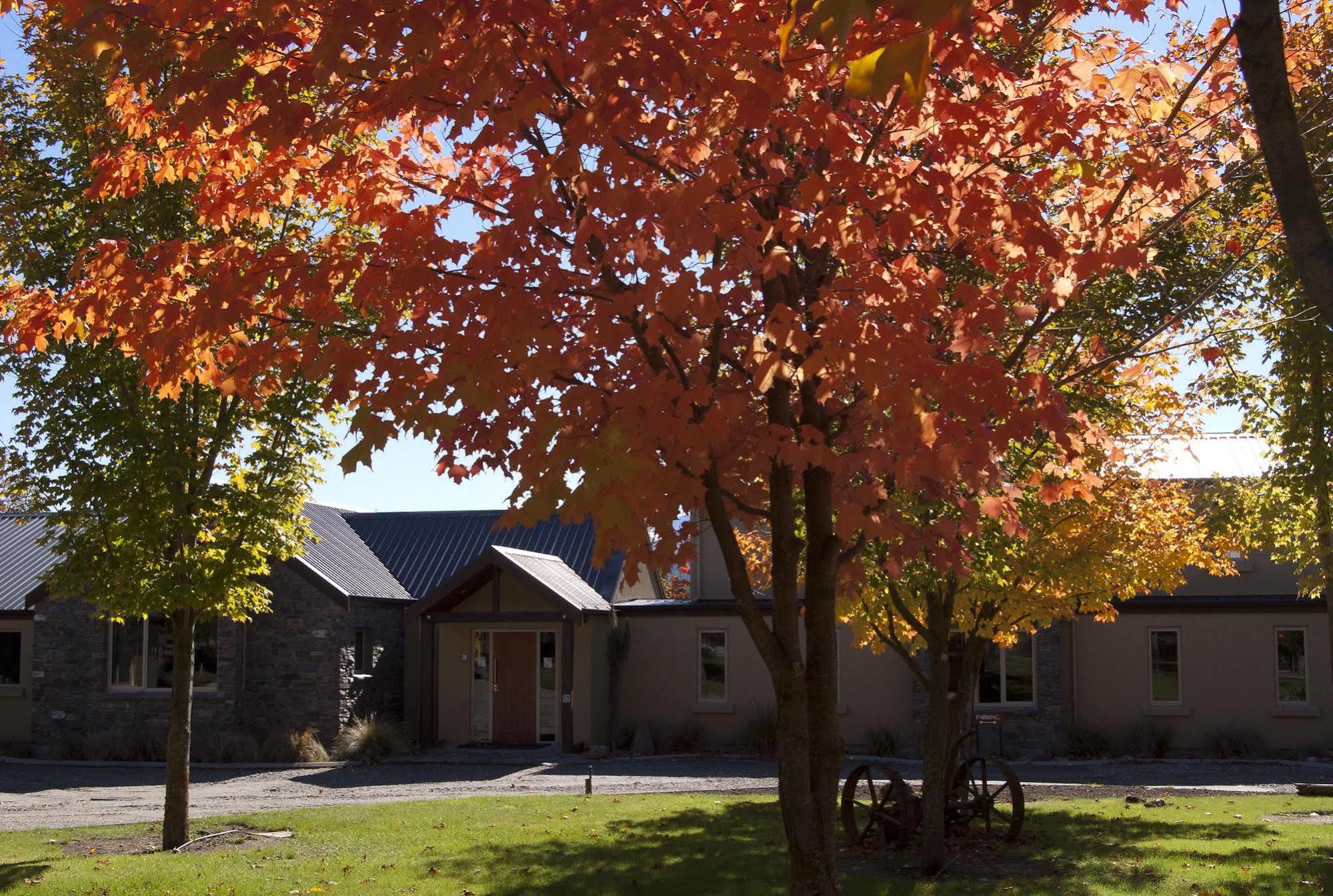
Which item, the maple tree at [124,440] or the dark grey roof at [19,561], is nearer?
the maple tree at [124,440]

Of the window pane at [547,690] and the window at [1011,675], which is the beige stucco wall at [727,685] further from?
the window at [1011,675]

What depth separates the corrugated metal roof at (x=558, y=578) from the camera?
82.6 feet

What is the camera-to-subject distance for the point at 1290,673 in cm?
2430

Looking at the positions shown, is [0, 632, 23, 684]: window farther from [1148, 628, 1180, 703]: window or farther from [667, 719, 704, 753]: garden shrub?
[1148, 628, 1180, 703]: window

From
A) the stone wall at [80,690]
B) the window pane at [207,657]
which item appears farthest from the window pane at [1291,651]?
the window pane at [207,657]

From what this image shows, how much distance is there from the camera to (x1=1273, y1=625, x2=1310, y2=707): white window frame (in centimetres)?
2402

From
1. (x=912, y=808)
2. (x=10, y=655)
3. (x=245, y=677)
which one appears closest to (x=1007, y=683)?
(x=912, y=808)

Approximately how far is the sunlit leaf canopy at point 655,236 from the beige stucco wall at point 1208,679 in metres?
19.5

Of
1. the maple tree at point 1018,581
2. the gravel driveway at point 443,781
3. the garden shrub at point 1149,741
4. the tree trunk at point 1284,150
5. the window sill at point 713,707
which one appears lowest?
the gravel driveway at point 443,781

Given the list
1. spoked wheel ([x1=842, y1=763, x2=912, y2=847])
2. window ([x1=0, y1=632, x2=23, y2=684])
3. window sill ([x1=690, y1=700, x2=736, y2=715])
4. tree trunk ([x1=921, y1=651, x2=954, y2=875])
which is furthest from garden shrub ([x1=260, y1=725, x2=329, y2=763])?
tree trunk ([x1=921, y1=651, x2=954, y2=875])

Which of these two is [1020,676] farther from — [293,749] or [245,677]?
[245,677]

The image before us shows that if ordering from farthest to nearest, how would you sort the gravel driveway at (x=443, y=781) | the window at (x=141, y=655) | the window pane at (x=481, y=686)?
the window pane at (x=481, y=686) < the window at (x=141, y=655) < the gravel driveway at (x=443, y=781)

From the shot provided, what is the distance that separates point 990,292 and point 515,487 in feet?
8.47

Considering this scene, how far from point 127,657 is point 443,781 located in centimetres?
950
